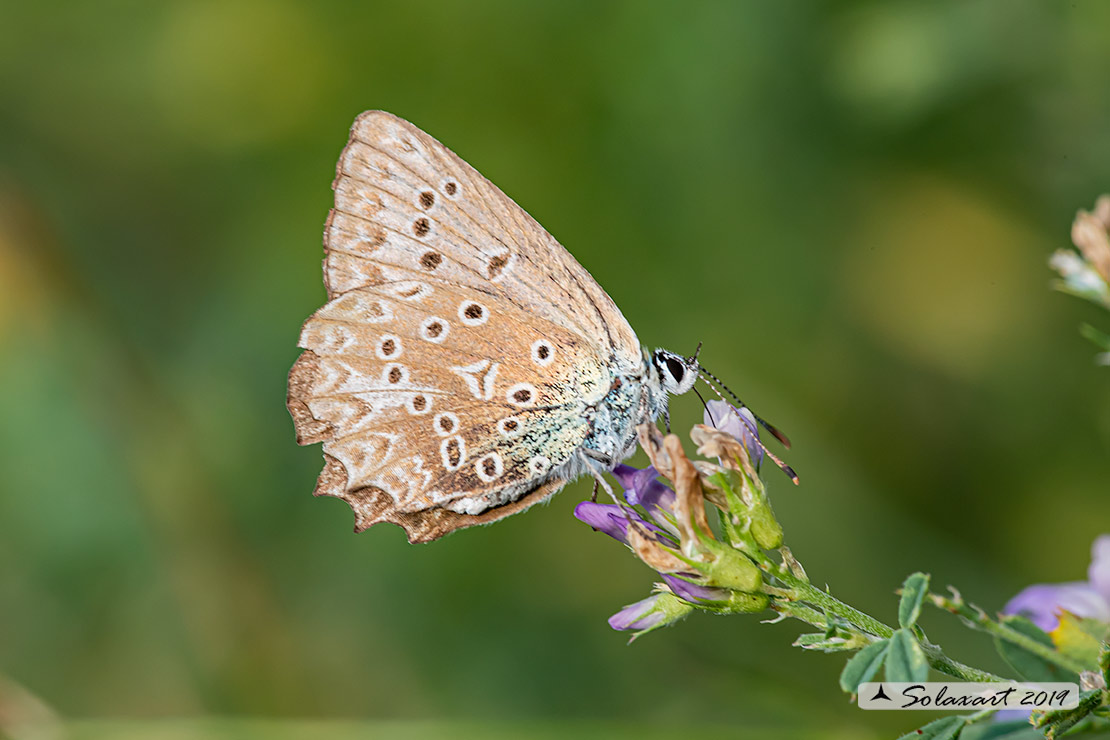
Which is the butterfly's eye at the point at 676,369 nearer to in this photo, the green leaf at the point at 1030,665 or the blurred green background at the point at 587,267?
the green leaf at the point at 1030,665

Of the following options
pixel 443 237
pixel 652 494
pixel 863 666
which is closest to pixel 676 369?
pixel 652 494

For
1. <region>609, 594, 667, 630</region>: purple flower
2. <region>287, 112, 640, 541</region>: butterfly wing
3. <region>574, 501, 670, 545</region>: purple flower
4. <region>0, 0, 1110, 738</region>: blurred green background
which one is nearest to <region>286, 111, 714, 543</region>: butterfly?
<region>287, 112, 640, 541</region>: butterfly wing

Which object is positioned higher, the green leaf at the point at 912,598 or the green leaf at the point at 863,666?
the green leaf at the point at 912,598

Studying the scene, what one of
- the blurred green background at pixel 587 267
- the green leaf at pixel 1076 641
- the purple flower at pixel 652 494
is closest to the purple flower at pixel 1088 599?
the green leaf at pixel 1076 641

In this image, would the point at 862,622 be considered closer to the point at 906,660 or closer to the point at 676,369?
the point at 906,660

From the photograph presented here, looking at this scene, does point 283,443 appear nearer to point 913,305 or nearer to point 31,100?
point 31,100

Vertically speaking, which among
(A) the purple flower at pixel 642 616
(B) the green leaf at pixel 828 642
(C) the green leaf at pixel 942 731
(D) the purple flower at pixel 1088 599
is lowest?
(C) the green leaf at pixel 942 731

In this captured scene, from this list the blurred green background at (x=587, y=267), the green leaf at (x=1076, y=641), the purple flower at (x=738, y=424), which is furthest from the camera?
the blurred green background at (x=587, y=267)
